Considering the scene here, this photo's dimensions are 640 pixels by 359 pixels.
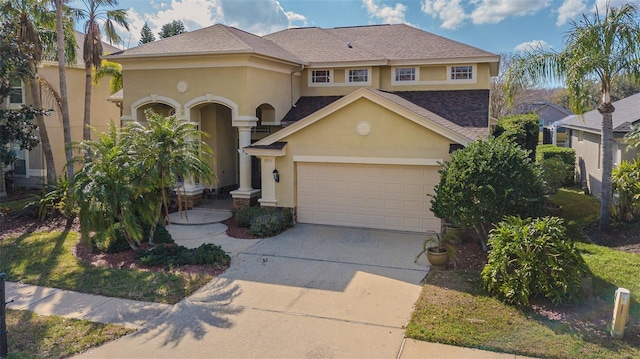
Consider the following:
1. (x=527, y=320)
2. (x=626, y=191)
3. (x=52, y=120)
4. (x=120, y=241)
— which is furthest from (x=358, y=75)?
(x=52, y=120)

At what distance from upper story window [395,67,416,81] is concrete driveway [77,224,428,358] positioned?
26.6 ft

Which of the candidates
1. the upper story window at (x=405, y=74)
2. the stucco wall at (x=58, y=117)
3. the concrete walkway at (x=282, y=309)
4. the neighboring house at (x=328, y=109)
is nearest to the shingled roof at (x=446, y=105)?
the neighboring house at (x=328, y=109)

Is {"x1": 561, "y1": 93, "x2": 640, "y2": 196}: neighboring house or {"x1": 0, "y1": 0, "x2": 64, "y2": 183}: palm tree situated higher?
{"x1": 0, "y1": 0, "x2": 64, "y2": 183}: palm tree

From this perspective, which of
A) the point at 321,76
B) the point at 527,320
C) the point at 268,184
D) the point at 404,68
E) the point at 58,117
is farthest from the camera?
the point at 58,117

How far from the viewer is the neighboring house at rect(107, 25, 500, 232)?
13547 millimetres

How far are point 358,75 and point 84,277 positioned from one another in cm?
1214

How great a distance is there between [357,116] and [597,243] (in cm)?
678

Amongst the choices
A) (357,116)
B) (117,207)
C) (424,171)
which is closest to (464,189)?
(424,171)

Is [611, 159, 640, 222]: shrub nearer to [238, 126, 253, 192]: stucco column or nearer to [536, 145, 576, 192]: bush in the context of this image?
[536, 145, 576, 192]: bush

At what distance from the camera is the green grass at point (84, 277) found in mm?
9031

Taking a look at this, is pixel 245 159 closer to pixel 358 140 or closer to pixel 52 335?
pixel 358 140

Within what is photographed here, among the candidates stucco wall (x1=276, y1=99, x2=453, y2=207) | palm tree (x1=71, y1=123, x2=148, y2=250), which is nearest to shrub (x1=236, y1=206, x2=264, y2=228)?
stucco wall (x1=276, y1=99, x2=453, y2=207)

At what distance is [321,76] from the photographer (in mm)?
18797

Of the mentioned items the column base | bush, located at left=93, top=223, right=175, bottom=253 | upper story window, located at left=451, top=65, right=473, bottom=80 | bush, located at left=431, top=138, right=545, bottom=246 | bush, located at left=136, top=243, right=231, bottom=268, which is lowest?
bush, located at left=136, top=243, right=231, bottom=268
